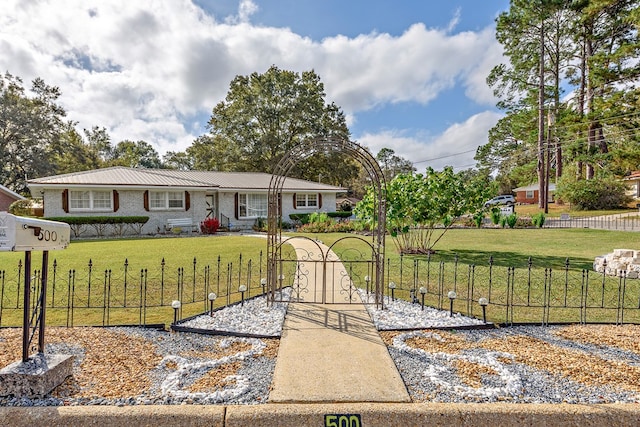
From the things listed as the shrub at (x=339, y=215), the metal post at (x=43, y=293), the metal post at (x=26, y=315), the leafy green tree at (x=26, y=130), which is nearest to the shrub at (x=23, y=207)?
the leafy green tree at (x=26, y=130)

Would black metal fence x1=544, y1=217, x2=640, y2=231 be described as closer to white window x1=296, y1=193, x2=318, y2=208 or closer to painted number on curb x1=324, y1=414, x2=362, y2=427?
white window x1=296, y1=193, x2=318, y2=208

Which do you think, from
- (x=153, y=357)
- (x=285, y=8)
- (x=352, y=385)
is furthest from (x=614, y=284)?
(x=285, y=8)

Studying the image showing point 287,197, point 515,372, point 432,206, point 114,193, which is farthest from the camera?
point 287,197

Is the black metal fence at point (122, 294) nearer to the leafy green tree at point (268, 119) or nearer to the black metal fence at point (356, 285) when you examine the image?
the black metal fence at point (356, 285)

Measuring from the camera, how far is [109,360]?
10.9ft

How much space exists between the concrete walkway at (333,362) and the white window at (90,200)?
1573cm

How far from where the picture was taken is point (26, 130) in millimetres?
28234

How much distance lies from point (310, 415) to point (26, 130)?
123ft

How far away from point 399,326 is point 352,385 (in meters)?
1.70

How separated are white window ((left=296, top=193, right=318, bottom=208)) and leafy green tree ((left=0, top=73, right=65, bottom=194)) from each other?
81.7ft

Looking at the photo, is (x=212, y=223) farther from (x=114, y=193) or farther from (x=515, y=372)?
(x=515, y=372)

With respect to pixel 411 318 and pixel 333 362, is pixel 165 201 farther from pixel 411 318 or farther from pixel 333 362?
pixel 333 362

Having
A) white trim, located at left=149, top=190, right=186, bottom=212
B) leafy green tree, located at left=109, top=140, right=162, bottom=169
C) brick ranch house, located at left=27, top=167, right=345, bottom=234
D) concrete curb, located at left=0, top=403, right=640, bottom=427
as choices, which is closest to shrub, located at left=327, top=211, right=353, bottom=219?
brick ranch house, located at left=27, top=167, right=345, bottom=234

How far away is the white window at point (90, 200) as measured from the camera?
15.8m
